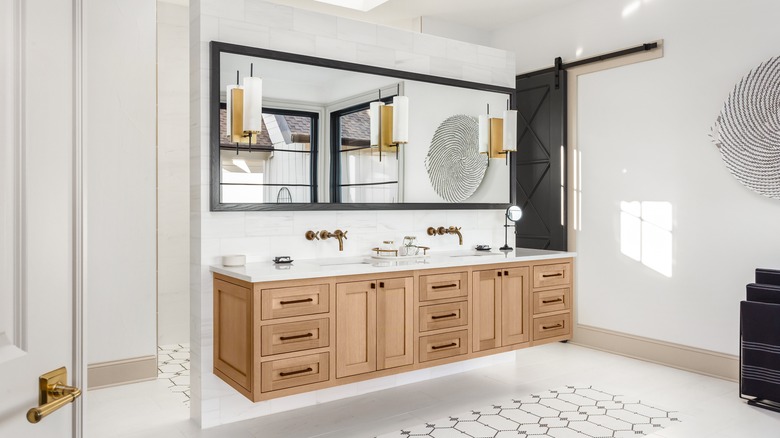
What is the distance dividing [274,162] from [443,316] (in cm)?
140

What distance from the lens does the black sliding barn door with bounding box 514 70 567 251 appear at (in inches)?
201

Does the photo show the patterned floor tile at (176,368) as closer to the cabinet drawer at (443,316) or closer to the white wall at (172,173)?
the white wall at (172,173)

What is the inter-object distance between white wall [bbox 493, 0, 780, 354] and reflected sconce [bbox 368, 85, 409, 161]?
206cm

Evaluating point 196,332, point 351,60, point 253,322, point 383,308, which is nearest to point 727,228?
point 383,308

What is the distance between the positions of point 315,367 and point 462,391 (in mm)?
1272

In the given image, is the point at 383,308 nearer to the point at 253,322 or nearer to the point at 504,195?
the point at 253,322

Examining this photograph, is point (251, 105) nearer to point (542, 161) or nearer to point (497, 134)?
point (497, 134)

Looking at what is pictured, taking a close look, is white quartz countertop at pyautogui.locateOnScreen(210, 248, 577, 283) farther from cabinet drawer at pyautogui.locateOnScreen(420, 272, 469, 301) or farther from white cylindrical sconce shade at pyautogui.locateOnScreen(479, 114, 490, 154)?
white cylindrical sconce shade at pyautogui.locateOnScreen(479, 114, 490, 154)

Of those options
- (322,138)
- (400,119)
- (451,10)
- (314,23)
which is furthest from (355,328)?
(451,10)

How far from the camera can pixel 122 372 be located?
12.8 ft

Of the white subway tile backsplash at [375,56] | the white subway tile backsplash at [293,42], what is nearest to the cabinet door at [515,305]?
the white subway tile backsplash at [375,56]

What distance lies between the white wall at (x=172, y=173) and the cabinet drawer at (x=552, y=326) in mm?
3174

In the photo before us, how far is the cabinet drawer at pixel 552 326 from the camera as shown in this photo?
12.7 feet

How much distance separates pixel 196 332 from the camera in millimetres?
3217
